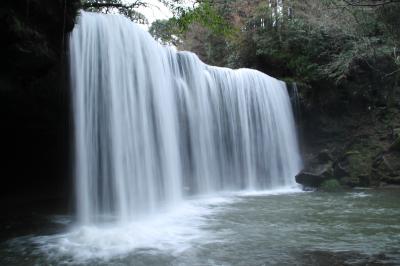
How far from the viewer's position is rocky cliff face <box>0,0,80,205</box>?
636cm

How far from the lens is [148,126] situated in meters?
9.59

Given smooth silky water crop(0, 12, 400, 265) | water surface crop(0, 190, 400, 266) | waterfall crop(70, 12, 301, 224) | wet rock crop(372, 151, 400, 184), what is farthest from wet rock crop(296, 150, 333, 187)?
water surface crop(0, 190, 400, 266)

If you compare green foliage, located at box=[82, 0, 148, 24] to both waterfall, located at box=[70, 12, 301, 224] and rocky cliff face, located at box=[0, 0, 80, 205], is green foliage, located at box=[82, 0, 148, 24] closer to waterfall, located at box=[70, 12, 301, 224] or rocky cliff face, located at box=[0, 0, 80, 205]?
waterfall, located at box=[70, 12, 301, 224]

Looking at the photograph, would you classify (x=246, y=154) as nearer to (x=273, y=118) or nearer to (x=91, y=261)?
(x=273, y=118)

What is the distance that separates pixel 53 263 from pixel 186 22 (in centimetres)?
403

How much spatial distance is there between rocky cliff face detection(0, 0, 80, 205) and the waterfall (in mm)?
644

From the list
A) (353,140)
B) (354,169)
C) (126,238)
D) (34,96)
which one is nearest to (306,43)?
(353,140)

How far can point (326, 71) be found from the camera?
16.2 metres

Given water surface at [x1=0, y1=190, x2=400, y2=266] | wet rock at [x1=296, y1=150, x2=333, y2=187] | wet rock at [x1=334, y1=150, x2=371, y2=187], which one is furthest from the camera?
wet rock at [x1=334, y1=150, x2=371, y2=187]

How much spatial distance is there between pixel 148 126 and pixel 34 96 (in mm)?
2691

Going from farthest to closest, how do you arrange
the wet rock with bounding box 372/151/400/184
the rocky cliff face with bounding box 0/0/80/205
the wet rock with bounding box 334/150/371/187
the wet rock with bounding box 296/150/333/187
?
the wet rock with bounding box 334/150/371/187 → the wet rock with bounding box 296/150/333/187 → the wet rock with bounding box 372/151/400/184 → the rocky cliff face with bounding box 0/0/80/205

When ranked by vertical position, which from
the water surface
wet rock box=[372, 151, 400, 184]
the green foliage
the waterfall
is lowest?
the water surface

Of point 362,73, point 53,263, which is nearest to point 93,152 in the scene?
point 53,263

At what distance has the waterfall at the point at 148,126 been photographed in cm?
817
